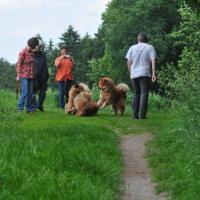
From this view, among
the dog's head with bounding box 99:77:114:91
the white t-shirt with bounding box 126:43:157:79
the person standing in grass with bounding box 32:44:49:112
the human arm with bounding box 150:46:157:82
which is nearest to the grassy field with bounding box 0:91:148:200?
the human arm with bounding box 150:46:157:82

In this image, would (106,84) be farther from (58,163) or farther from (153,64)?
(58,163)

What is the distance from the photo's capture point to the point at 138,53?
15789mm

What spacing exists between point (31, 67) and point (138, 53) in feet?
9.30

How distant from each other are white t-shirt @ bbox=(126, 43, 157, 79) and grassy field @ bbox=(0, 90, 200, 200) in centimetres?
311

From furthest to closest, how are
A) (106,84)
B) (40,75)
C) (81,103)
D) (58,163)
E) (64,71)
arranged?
(64,71) → (40,75) → (106,84) → (81,103) → (58,163)

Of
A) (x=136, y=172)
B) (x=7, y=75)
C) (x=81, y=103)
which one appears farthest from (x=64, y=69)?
(x=7, y=75)

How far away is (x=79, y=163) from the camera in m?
8.60

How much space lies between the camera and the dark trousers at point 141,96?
15.6 meters

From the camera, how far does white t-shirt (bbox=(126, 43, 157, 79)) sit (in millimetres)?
15656

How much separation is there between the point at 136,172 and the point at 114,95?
8282mm

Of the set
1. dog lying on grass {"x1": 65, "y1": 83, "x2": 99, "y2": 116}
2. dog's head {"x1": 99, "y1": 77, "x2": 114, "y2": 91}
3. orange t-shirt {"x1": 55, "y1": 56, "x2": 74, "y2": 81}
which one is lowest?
dog lying on grass {"x1": 65, "y1": 83, "x2": 99, "y2": 116}

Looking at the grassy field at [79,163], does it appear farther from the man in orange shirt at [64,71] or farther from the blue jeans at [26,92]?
the man in orange shirt at [64,71]

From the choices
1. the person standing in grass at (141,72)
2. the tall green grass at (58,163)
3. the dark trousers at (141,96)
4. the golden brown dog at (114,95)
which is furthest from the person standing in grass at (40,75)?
the tall green grass at (58,163)

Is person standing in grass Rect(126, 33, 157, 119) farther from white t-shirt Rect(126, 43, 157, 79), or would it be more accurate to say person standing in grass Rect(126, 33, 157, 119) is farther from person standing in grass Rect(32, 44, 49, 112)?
person standing in grass Rect(32, 44, 49, 112)
